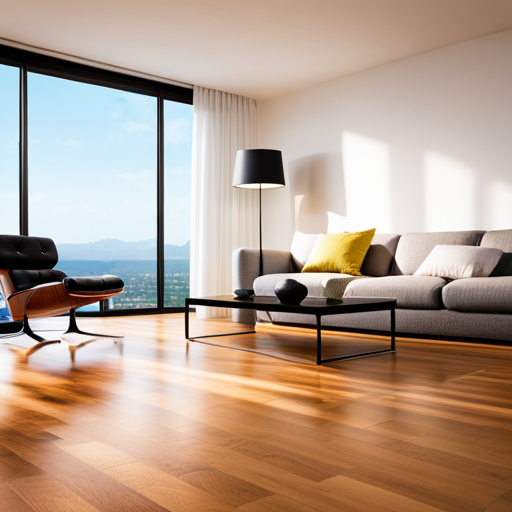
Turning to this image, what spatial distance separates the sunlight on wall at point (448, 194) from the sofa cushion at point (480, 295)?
119 centimetres

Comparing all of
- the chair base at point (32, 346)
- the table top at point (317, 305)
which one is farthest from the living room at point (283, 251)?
the table top at point (317, 305)

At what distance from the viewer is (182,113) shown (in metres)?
6.68

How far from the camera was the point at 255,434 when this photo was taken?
1.72 m

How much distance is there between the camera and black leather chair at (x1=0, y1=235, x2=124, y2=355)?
3.70 m

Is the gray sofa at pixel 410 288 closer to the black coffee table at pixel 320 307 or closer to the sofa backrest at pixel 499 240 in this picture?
the sofa backrest at pixel 499 240

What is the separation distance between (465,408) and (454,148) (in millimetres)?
3411

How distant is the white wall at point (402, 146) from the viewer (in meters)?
4.72

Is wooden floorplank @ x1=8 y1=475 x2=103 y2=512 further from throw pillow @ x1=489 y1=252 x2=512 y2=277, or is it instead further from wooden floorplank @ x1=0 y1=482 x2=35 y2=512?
throw pillow @ x1=489 y1=252 x2=512 y2=277

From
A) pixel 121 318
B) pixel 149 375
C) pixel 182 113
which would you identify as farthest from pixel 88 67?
pixel 149 375

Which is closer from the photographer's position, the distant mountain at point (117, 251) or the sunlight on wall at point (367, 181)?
the sunlight on wall at point (367, 181)

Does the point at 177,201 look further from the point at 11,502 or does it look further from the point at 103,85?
the point at 11,502

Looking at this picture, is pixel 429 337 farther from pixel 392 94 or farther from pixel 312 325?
pixel 392 94

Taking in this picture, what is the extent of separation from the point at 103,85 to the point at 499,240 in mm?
3897

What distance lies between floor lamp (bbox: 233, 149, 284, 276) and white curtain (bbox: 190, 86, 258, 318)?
587 mm
